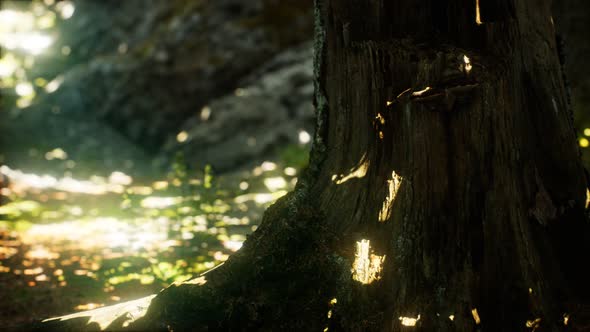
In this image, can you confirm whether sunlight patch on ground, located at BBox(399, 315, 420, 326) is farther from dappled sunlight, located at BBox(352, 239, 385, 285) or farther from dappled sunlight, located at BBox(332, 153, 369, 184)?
dappled sunlight, located at BBox(332, 153, 369, 184)

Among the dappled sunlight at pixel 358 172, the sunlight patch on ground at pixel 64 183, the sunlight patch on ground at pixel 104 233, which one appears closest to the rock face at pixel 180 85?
the sunlight patch on ground at pixel 64 183

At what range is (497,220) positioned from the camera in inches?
121

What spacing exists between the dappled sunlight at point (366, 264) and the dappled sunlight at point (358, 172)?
424 millimetres

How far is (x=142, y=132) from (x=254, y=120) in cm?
322

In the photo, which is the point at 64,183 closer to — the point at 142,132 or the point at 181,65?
the point at 142,132

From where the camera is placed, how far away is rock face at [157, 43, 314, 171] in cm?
1070

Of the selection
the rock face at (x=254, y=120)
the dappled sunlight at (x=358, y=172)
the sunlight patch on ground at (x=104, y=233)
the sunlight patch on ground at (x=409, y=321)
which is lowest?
the sunlight patch on ground at (x=409, y=321)

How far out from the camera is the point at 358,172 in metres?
3.43

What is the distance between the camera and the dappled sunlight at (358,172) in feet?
11.1

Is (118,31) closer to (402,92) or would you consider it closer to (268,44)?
(268,44)

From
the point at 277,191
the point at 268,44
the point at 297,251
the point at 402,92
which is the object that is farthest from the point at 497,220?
the point at 268,44

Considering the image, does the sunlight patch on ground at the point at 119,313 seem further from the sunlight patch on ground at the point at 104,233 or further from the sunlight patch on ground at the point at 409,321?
the sunlight patch on ground at the point at 104,233

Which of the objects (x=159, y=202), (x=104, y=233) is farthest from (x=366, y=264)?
(x=159, y=202)

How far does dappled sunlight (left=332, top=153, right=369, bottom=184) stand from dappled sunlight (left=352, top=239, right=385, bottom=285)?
42 centimetres
